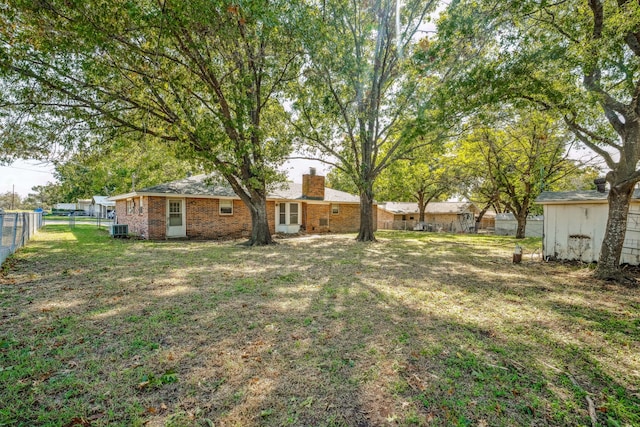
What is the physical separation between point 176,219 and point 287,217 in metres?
6.99

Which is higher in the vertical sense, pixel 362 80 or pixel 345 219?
pixel 362 80

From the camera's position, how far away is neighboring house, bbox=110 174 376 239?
15164mm

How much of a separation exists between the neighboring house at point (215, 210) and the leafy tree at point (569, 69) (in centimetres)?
1043

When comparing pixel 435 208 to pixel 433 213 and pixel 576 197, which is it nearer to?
pixel 433 213

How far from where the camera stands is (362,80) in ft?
46.6

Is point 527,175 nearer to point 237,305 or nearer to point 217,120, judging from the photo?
point 217,120

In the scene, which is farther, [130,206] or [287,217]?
[287,217]

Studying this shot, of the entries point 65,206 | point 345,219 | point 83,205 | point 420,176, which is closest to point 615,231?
point 345,219

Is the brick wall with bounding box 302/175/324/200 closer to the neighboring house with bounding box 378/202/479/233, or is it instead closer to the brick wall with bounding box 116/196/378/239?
the brick wall with bounding box 116/196/378/239

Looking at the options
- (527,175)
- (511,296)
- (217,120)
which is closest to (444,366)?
(511,296)

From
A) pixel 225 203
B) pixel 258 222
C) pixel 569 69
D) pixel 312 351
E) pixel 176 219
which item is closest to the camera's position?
pixel 312 351

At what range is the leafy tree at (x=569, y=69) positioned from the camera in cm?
725

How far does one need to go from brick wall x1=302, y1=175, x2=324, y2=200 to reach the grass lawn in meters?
14.2

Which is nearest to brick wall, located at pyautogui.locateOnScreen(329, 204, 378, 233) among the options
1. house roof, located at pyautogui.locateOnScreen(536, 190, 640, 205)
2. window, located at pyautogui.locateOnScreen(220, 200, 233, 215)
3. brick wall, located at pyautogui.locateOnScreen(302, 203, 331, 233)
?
brick wall, located at pyautogui.locateOnScreen(302, 203, 331, 233)
